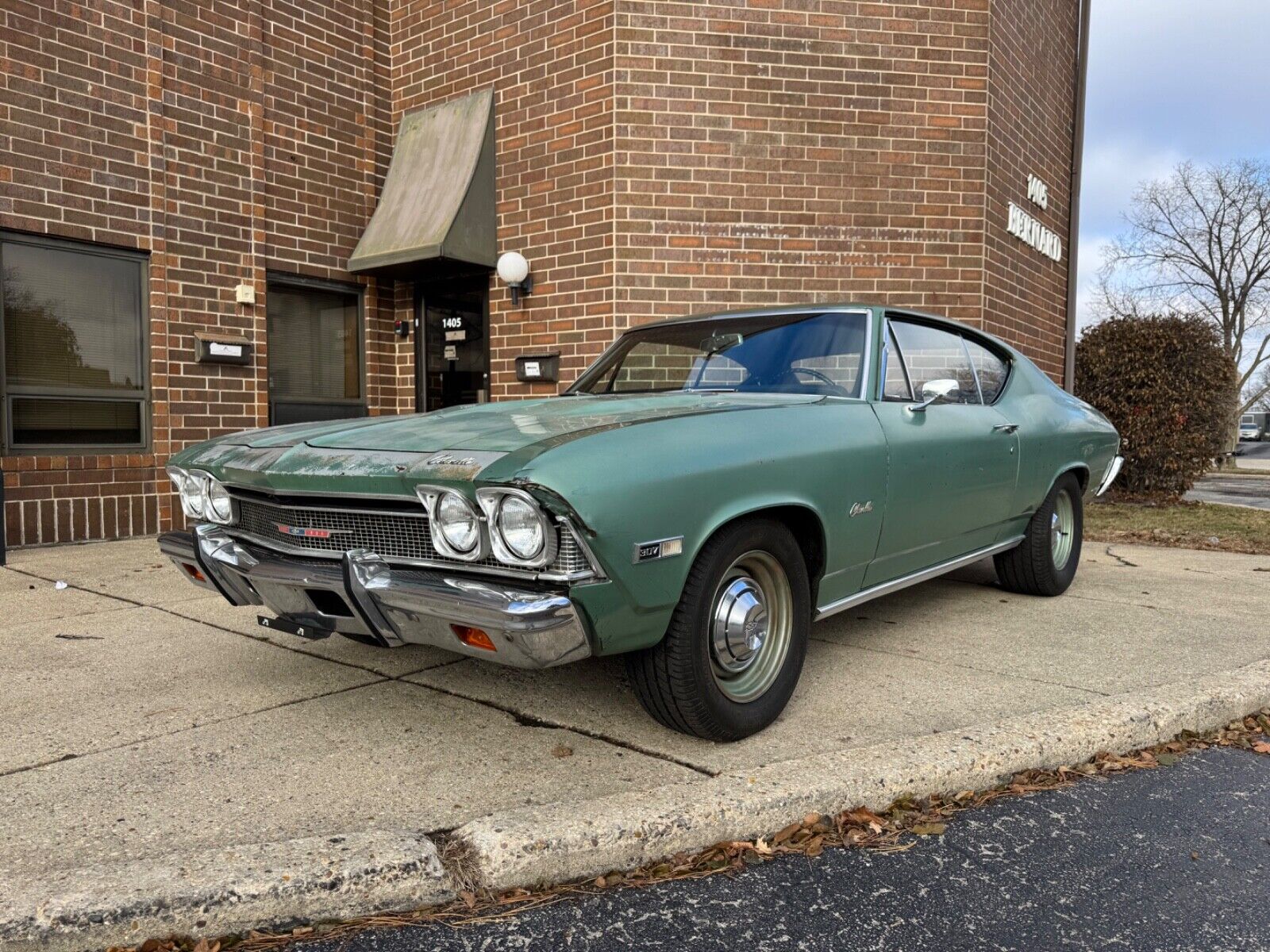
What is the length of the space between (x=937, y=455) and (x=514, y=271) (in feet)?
17.4

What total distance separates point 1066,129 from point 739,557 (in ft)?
32.4

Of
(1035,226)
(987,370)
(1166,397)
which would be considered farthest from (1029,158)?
(987,370)

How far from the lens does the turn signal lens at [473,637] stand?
239 centimetres

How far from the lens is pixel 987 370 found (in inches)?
181

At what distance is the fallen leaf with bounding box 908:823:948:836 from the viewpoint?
7.95 feet

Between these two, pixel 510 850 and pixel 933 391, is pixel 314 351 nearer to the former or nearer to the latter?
pixel 933 391

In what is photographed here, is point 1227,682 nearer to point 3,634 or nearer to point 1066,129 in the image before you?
point 3,634

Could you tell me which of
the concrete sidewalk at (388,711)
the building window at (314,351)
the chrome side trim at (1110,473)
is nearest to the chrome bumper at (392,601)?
the concrete sidewalk at (388,711)

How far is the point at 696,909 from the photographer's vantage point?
6.77ft

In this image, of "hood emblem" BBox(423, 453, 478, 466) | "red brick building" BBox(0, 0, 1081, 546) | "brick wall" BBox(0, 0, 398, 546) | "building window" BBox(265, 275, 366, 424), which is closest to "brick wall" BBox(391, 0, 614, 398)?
"red brick building" BBox(0, 0, 1081, 546)

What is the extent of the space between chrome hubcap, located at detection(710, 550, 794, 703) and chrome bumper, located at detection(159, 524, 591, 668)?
532mm

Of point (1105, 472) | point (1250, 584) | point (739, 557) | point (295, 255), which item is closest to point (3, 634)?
point (739, 557)

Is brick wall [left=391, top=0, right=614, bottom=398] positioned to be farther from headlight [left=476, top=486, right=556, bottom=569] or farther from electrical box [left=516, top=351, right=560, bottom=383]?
headlight [left=476, top=486, right=556, bottom=569]

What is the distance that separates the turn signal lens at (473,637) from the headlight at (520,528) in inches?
9.2
